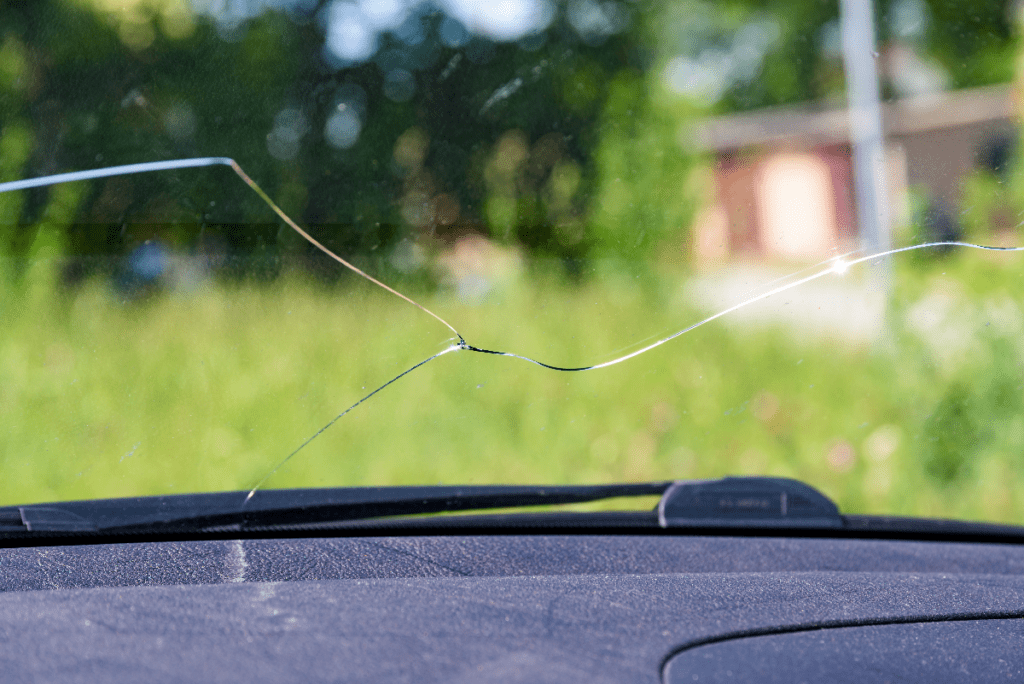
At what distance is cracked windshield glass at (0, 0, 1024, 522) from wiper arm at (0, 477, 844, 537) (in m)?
0.27

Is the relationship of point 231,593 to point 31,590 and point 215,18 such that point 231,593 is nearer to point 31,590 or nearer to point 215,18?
point 31,590

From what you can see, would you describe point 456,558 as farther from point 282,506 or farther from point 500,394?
point 500,394

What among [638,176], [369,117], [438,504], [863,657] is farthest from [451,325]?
[369,117]

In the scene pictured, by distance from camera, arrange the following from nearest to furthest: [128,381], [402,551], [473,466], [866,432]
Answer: [402,551]
[128,381]
[473,466]
[866,432]

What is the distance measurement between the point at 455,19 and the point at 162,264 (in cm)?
178

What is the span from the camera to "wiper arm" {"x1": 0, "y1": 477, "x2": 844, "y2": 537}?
6.78 ft

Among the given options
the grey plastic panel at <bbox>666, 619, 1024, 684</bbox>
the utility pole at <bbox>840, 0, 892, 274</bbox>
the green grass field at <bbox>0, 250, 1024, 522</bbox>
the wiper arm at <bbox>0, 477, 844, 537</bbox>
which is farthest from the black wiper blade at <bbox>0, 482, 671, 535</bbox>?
the utility pole at <bbox>840, 0, 892, 274</bbox>

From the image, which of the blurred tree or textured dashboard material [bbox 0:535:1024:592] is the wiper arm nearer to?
textured dashboard material [bbox 0:535:1024:592]

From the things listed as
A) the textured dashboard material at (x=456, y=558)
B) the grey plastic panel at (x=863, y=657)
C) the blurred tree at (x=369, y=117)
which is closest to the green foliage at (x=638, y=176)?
the blurred tree at (x=369, y=117)

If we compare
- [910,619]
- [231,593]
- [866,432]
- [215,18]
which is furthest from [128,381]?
[866,432]

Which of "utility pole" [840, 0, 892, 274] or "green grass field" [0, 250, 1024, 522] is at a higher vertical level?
"utility pole" [840, 0, 892, 274]

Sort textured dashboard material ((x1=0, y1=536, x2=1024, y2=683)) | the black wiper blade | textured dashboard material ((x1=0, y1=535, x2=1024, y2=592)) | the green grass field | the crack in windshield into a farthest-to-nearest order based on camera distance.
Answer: the green grass field < the crack in windshield < the black wiper blade < textured dashboard material ((x1=0, y1=535, x2=1024, y2=592)) < textured dashboard material ((x1=0, y1=536, x2=1024, y2=683))

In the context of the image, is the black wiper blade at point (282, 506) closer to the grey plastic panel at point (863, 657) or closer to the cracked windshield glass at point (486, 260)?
the cracked windshield glass at point (486, 260)

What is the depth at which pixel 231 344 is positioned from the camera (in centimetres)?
333
